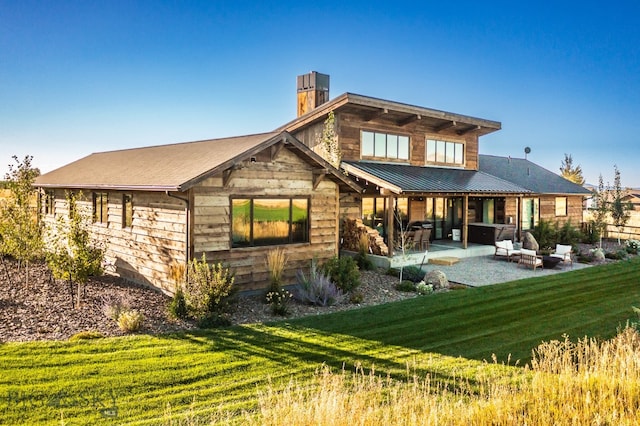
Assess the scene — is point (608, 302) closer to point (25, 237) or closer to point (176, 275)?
point (176, 275)

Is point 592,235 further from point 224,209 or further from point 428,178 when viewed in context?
point 224,209

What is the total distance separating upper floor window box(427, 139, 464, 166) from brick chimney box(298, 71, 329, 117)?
5.77 m

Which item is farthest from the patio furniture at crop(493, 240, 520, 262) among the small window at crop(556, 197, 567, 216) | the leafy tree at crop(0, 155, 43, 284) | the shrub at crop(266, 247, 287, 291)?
the leafy tree at crop(0, 155, 43, 284)

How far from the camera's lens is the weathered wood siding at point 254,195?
36.3ft

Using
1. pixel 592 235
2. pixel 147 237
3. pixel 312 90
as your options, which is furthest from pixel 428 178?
pixel 592 235

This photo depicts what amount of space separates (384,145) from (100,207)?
12.1 meters

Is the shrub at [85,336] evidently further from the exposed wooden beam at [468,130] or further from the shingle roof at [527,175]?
the shingle roof at [527,175]

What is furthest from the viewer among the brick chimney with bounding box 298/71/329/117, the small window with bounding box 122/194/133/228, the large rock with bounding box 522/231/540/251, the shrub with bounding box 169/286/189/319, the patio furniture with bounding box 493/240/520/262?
the brick chimney with bounding box 298/71/329/117

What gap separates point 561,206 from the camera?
1122 inches

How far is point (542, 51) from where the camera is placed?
2453 cm

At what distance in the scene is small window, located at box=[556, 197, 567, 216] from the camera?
92.9ft

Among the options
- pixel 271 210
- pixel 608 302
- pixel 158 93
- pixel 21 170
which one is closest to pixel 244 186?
pixel 271 210

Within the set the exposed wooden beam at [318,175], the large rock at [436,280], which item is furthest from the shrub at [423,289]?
the exposed wooden beam at [318,175]

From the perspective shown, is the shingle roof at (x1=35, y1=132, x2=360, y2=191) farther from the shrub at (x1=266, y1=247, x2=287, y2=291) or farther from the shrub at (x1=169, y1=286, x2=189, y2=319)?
the shrub at (x1=266, y1=247, x2=287, y2=291)
